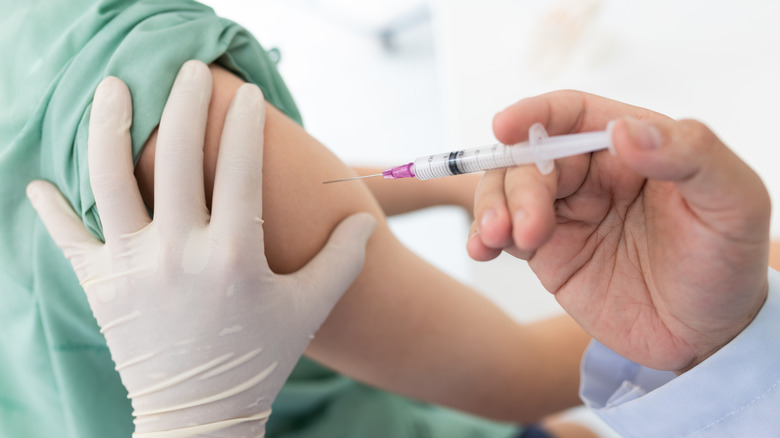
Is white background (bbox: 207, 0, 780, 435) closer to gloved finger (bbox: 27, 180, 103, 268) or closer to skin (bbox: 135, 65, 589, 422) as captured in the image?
skin (bbox: 135, 65, 589, 422)

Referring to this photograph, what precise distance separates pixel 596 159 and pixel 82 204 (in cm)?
66

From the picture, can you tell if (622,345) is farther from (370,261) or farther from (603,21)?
(603,21)

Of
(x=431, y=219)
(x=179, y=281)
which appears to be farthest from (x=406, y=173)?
(x=431, y=219)

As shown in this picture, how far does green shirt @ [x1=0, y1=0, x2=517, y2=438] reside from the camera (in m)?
0.67

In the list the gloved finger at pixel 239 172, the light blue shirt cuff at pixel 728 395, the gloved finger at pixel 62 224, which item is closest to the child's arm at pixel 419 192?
the gloved finger at pixel 239 172

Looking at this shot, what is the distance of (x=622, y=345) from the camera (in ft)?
1.96

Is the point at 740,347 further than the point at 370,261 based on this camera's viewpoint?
No

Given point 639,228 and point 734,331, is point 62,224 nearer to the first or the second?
point 639,228

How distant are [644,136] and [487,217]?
15 cm

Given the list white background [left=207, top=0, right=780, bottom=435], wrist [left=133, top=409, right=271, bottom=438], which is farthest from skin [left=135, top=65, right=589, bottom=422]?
white background [left=207, top=0, right=780, bottom=435]

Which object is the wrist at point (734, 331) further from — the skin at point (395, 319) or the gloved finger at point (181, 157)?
the gloved finger at point (181, 157)

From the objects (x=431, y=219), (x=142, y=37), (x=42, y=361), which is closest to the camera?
(x=142, y=37)

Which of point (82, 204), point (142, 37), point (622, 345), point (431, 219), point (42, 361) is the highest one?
point (142, 37)

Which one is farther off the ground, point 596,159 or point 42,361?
point 596,159
